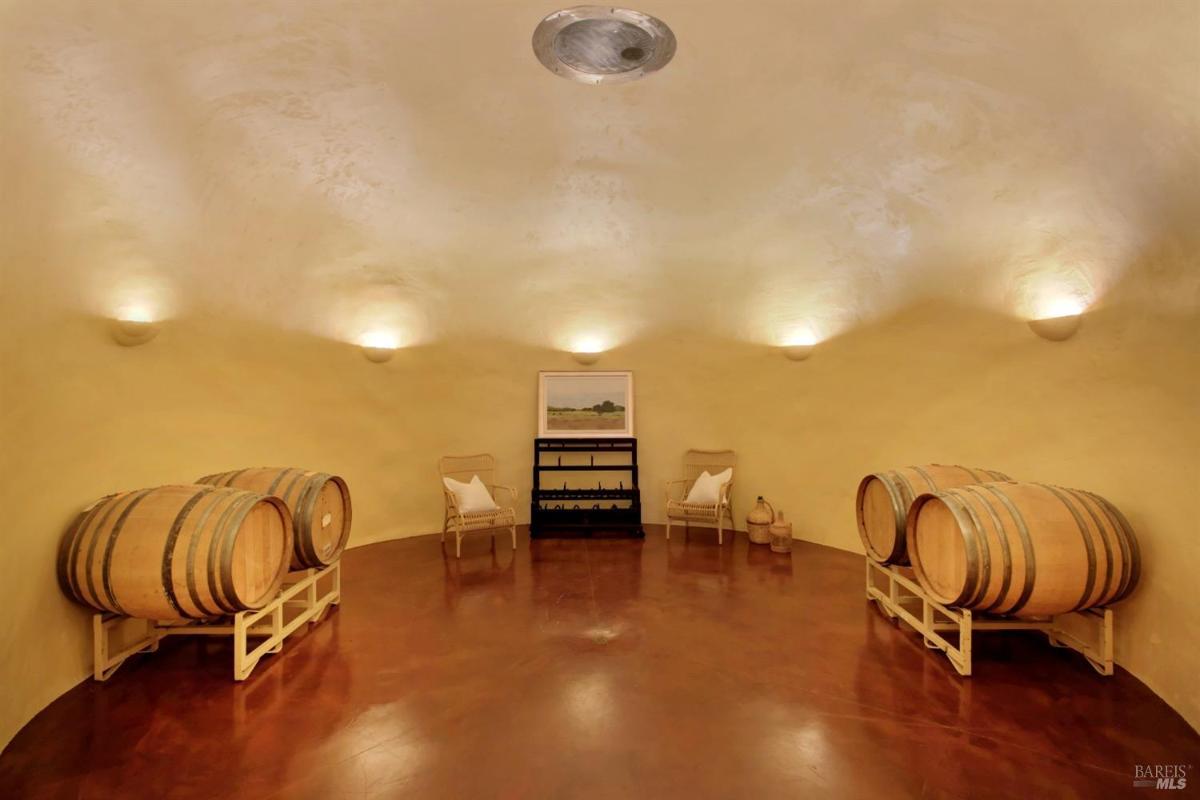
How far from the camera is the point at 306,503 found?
3689 millimetres

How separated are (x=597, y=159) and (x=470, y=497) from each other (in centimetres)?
331

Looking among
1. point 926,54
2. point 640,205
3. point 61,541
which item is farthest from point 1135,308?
point 61,541

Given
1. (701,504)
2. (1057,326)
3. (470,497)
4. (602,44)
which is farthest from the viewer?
(701,504)

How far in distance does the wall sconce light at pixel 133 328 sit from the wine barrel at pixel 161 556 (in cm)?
95

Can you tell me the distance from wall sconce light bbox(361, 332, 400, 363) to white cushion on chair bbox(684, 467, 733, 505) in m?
3.43

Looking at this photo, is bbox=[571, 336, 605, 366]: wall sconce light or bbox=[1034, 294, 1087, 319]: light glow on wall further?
bbox=[571, 336, 605, 366]: wall sconce light

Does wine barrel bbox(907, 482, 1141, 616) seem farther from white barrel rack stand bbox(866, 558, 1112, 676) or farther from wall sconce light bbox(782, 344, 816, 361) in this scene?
wall sconce light bbox(782, 344, 816, 361)

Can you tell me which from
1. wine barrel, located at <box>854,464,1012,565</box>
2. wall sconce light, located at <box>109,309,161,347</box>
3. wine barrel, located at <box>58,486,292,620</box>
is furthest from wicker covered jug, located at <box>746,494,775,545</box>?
wall sconce light, located at <box>109,309,161,347</box>

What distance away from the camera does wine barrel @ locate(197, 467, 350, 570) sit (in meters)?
3.66

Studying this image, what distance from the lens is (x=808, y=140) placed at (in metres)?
4.29

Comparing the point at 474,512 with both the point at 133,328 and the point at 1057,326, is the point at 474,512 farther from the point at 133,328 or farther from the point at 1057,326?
the point at 1057,326

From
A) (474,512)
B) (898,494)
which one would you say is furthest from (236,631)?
(898,494)

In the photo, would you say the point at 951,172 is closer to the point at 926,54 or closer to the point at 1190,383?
the point at 926,54

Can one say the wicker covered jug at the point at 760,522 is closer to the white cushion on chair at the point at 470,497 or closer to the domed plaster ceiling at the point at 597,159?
the domed plaster ceiling at the point at 597,159
